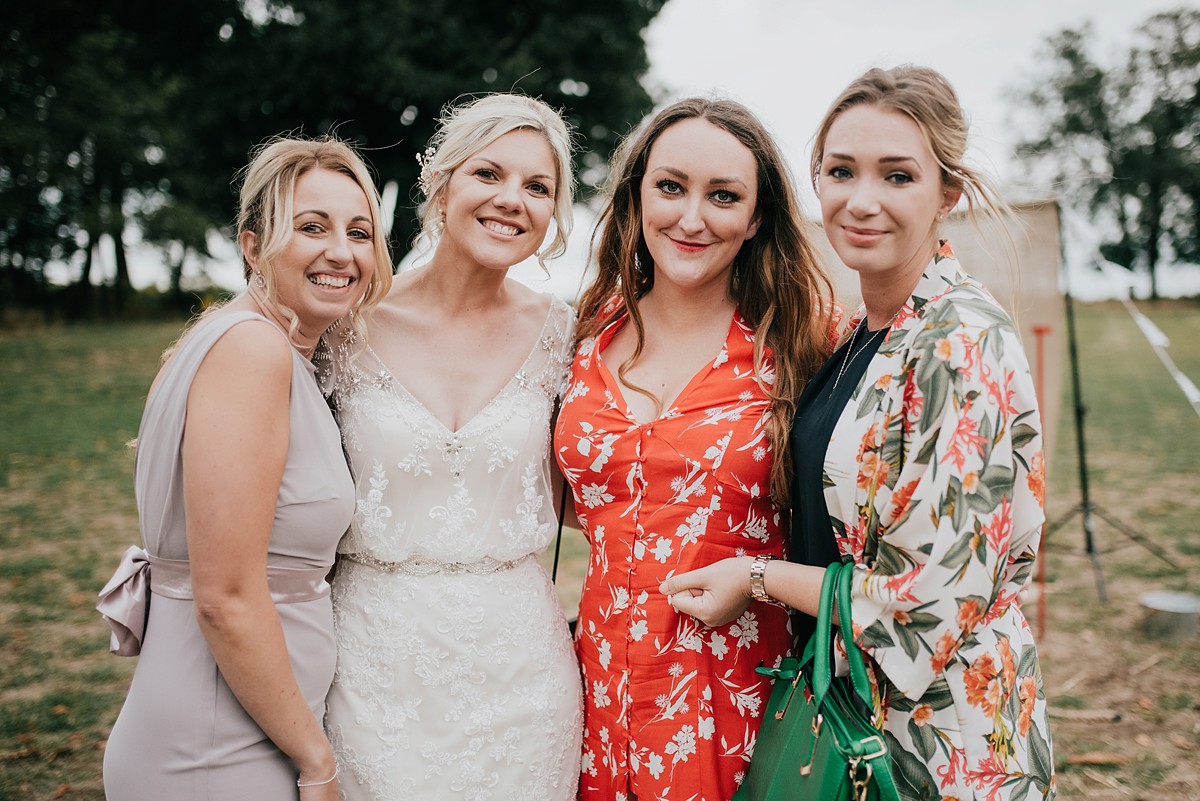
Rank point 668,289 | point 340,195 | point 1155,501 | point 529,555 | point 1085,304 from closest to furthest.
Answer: point 340,195, point 529,555, point 668,289, point 1155,501, point 1085,304

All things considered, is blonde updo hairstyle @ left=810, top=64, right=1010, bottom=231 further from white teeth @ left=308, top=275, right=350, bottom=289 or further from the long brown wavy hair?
white teeth @ left=308, top=275, right=350, bottom=289

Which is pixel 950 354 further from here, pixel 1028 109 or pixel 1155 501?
pixel 1028 109

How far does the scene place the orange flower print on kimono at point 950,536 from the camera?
1.75 meters

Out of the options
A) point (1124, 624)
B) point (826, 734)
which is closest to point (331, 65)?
point (1124, 624)

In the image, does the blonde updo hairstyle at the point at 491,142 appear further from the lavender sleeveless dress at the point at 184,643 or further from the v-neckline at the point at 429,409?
the lavender sleeveless dress at the point at 184,643

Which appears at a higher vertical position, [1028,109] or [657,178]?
[1028,109]

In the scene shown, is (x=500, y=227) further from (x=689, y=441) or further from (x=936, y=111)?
(x=936, y=111)

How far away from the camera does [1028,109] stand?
50.1 m

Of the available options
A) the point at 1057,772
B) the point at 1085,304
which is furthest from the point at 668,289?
the point at 1085,304

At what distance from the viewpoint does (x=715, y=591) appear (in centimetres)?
225

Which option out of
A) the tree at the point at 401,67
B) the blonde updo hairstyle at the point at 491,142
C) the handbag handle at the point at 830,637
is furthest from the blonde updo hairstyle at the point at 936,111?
the tree at the point at 401,67

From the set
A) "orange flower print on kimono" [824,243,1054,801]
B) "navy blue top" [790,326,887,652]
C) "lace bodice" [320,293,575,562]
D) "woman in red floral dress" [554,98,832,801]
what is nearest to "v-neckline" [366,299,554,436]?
"lace bodice" [320,293,575,562]

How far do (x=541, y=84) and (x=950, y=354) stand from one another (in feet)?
53.4

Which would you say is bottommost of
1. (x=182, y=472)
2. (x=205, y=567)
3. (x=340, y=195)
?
(x=205, y=567)
